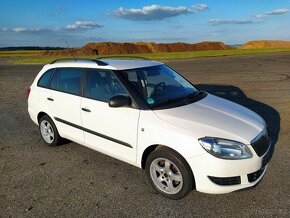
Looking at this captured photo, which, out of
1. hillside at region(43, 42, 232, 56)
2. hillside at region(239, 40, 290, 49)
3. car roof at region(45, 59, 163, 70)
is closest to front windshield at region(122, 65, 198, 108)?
car roof at region(45, 59, 163, 70)

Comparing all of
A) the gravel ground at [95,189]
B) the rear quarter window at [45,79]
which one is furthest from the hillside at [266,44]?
the rear quarter window at [45,79]

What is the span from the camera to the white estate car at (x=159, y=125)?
11.1ft

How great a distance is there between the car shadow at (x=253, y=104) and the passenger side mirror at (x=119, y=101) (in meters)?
3.21

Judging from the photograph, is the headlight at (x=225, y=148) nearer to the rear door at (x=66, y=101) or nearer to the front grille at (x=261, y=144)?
the front grille at (x=261, y=144)

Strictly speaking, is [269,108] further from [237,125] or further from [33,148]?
[33,148]

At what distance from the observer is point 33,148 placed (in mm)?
5652

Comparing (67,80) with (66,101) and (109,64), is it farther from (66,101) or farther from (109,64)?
(109,64)

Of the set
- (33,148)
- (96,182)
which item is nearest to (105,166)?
(96,182)

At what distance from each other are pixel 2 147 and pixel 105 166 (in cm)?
243

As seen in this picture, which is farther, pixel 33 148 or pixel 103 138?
pixel 33 148

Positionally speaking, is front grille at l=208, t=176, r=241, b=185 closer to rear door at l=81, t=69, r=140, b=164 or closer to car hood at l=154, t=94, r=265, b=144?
car hood at l=154, t=94, r=265, b=144

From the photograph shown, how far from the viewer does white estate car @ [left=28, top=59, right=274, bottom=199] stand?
3396mm

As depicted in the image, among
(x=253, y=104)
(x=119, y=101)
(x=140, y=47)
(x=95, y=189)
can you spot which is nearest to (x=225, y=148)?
→ (x=119, y=101)

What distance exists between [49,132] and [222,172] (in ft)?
11.8
